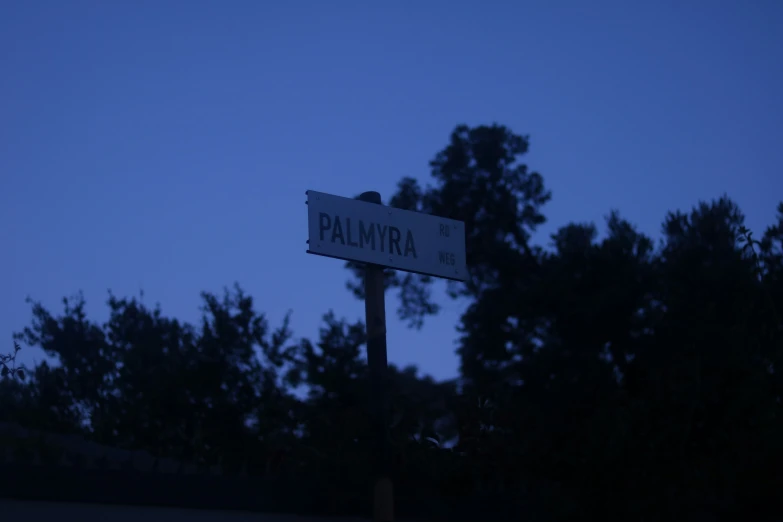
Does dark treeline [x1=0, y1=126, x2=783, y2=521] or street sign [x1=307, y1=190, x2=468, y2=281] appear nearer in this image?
street sign [x1=307, y1=190, x2=468, y2=281]

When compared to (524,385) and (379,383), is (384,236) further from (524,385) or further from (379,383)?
(524,385)

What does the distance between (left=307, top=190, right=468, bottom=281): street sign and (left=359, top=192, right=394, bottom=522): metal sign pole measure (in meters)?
0.11

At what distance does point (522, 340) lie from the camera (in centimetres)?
1442

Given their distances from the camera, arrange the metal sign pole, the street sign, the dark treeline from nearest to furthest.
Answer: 1. the metal sign pole
2. the street sign
3. the dark treeline

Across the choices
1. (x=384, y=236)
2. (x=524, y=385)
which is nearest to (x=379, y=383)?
(x=384, y=236)

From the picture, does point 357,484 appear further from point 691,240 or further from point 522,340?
point 691,240

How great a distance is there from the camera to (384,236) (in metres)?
3.98

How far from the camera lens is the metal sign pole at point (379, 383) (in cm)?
354

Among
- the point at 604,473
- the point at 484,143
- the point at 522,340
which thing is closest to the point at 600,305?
the point at 522,340

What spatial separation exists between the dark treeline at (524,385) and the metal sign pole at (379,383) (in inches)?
57.6

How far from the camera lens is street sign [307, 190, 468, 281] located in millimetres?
3816

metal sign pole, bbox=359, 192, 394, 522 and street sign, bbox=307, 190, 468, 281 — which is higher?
street sign, bbox=307, 190, 468, 281

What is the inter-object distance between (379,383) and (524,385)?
398 inches

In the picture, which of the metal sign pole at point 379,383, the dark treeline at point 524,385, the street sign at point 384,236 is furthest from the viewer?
the dark treeline at point 524,385
